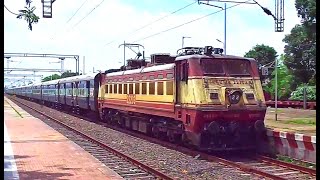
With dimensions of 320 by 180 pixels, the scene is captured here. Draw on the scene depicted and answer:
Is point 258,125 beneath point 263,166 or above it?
above

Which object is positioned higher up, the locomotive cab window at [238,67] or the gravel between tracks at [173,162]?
the locomotive cab window at [238,67]

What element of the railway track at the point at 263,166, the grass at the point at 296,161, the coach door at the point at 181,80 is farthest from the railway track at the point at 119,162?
the grass at the point at 296,161

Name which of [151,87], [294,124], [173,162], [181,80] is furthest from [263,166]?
[294,124]

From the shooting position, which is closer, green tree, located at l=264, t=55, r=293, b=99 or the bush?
the bush

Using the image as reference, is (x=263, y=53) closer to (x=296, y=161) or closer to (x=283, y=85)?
(x=283, y=85)

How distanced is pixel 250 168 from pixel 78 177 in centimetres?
405

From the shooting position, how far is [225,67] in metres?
14.2

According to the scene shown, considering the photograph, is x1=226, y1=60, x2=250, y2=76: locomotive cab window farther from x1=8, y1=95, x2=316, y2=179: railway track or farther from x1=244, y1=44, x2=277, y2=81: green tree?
x1=244, y1=44, x2=277, y2=81: green tree

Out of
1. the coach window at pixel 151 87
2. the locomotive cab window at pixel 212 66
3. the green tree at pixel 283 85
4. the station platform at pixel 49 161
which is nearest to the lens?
the station platform at pixel 49 161

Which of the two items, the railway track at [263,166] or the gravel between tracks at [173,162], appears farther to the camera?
the gravel between tracks at [173,162]

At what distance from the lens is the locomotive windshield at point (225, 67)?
13914 mm

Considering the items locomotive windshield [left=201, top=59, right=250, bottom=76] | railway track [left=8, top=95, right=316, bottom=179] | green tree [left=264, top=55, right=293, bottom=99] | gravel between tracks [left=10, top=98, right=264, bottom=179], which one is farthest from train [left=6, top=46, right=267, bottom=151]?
green tree [left=264, top=55, right=293, bottom=99]

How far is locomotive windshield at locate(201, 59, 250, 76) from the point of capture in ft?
45.6

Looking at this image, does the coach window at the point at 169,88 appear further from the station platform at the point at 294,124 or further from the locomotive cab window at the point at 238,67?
the station platform at the point at 294,124
